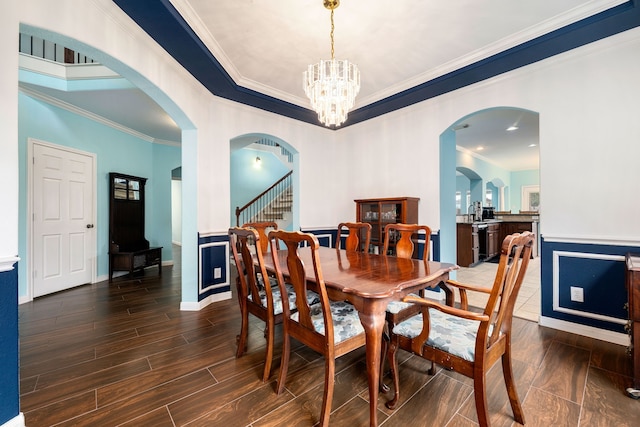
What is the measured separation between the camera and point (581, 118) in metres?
2.48

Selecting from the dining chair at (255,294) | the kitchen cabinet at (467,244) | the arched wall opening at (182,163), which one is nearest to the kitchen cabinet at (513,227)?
the kitchen cabinet at (467,244)

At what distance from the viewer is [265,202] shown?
25.5 feet

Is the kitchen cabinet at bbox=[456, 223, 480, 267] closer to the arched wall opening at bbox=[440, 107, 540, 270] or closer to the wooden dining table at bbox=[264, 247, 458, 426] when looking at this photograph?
the arched wall opening at bbox=[440, 107, 540, 270]

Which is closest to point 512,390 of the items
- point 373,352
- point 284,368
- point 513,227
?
point 373,352

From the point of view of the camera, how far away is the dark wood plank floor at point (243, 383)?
4.86ft

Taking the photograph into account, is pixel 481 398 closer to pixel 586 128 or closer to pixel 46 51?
pixel 586 128

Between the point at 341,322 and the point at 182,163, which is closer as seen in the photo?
the point at 341,322

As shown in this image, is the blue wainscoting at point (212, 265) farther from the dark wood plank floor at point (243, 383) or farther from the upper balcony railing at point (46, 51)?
the upper balcony railing at point (46, 51)

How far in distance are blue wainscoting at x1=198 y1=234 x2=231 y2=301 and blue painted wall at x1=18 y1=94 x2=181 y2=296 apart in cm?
221

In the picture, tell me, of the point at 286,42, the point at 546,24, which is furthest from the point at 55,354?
the point at 546,24

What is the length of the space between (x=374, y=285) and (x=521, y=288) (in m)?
3.73

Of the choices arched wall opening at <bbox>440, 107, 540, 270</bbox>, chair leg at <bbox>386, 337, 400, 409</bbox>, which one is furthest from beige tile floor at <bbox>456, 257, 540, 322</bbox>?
chair leg at <bbox>386, 337, 400, 409</bbox>

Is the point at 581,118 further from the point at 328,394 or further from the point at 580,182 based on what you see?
the point at 328,394

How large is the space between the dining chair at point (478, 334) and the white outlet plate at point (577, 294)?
1675 millimetres
